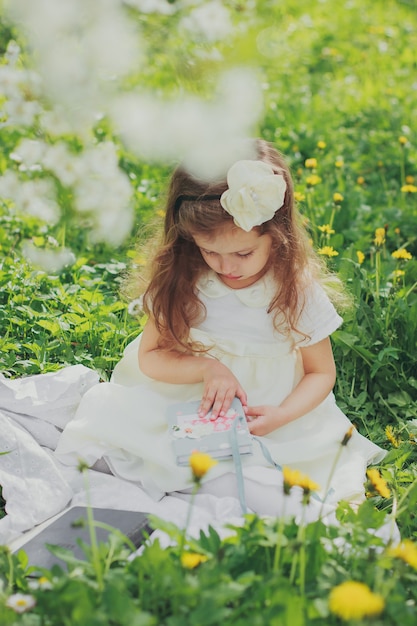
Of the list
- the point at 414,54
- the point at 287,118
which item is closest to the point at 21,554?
the point at 287,118

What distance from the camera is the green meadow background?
1.74 m

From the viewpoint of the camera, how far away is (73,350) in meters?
2.10

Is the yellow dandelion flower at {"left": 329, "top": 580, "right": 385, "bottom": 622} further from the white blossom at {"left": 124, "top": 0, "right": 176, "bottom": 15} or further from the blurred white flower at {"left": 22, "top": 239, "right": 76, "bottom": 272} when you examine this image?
the blurred white flower at {"left": 22, "top": 239, "right": 76, "bottom": 272}

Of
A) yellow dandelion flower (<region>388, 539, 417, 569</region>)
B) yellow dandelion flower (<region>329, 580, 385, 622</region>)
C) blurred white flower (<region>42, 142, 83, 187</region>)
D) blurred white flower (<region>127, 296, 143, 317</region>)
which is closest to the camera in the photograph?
yellow dandelion flower (<region>329, 580, 385, 622</region>)

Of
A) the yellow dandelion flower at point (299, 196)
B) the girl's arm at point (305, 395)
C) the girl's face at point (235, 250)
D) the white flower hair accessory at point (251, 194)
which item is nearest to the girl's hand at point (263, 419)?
the girl's arm at point (305, 395)

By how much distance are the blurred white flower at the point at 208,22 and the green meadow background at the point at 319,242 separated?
1.8 inches

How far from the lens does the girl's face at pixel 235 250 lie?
1641 millimetres

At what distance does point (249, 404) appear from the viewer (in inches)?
71.3

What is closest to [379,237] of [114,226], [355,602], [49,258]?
[114,226]

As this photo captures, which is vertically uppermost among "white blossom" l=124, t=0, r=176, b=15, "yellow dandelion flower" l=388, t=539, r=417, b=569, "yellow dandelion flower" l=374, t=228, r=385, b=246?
"white blossom" l=124, t=0, r=176, b=15

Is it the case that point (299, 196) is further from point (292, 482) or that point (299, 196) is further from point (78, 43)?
point (292, 482)

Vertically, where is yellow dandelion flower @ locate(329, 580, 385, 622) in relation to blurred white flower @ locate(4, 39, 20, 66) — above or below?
below

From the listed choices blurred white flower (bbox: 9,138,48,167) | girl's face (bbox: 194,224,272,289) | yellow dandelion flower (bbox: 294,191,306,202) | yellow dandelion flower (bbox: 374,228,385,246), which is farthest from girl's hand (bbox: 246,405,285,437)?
blurred white flower (bbox: 9,138,48,167)

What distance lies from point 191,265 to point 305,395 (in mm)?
384
